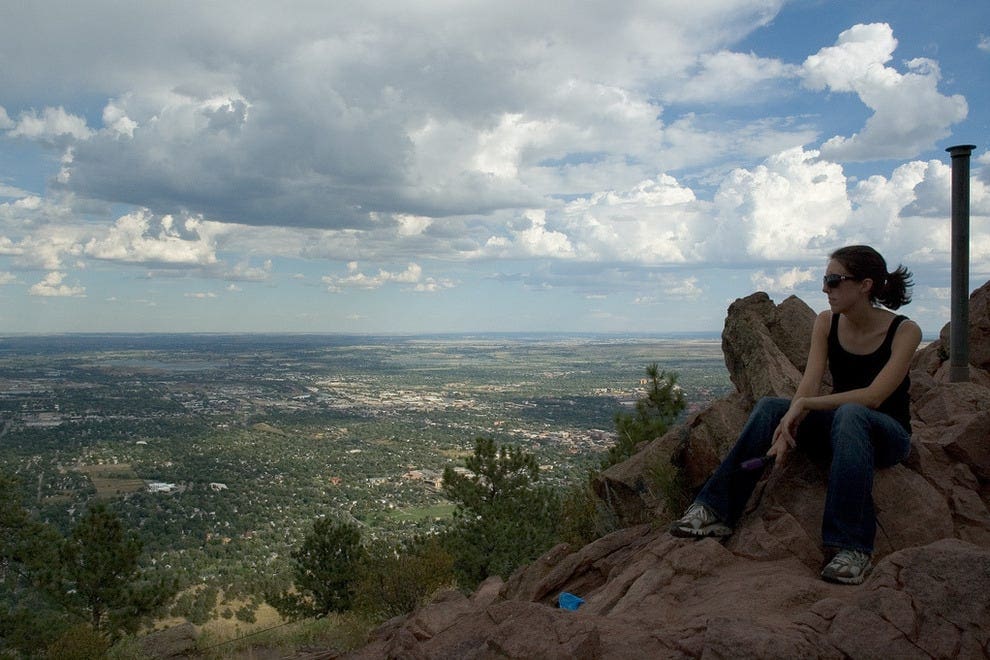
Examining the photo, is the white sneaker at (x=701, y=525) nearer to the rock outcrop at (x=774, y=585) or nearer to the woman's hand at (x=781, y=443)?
the rock outcrop at (x=774, y=585)

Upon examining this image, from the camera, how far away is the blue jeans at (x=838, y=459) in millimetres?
4695

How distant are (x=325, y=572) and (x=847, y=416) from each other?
21231 mm

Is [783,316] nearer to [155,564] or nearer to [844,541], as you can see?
[844,541]

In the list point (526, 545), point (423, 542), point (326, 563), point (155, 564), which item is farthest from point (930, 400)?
point (155, 564)

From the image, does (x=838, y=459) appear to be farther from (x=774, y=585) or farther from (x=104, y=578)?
(x=104, y=578)

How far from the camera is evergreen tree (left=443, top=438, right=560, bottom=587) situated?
19016 millimetres

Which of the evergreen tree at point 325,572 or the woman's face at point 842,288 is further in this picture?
the evergreen tree at point 325,572

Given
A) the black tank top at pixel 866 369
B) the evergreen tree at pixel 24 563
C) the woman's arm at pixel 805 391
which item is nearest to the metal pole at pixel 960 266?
the black tank top at pixel 866 369

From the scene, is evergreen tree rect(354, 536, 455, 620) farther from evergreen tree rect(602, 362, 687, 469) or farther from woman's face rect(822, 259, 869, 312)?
woman's face rect(822, 259, 869, 312)

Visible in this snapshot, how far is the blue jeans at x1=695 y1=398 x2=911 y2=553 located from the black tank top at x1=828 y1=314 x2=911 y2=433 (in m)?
0.15

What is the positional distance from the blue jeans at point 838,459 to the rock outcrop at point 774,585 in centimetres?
27

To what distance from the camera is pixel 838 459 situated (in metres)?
4.79

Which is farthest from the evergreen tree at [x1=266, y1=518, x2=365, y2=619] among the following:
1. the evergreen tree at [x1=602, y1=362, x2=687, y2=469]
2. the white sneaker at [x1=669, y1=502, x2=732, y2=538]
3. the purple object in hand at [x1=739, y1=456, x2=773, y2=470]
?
the purple object in hand at [x1=739, y1=456, x2=773, y2=470]

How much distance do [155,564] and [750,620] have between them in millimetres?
Answer: 48693
